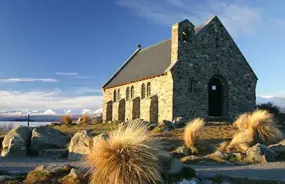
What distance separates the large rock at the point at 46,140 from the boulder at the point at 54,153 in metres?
0.50

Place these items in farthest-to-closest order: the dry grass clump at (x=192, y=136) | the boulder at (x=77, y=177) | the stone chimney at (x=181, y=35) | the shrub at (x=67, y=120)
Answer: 1. the shrub at (x=67, y=120)
2. the stone chimney at (x=181, y=35)
3. the dry grass clump at (x=192, y=136)
4. the boulder at (x=77, y=177)

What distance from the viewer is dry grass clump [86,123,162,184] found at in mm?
7156

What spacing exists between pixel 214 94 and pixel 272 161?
16194 millimetres

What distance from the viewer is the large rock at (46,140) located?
15328 mm

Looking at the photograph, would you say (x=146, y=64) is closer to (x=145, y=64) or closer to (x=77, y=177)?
(x=145, y=64)

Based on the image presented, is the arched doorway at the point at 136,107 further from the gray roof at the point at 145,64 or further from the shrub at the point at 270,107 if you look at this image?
the shrub at the point at 270,107

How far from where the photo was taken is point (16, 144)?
14883 millimetres

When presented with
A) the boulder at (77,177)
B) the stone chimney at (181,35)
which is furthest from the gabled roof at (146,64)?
the boulder at (77,177)

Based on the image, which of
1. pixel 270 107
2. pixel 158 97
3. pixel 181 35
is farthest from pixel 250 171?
pixel 270 107

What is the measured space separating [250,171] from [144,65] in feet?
77.2

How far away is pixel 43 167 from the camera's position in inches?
345

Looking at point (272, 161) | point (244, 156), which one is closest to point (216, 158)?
point (244, 156)

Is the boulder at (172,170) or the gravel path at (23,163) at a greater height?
the boulder at (172,170)

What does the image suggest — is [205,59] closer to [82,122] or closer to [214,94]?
[214,94]
